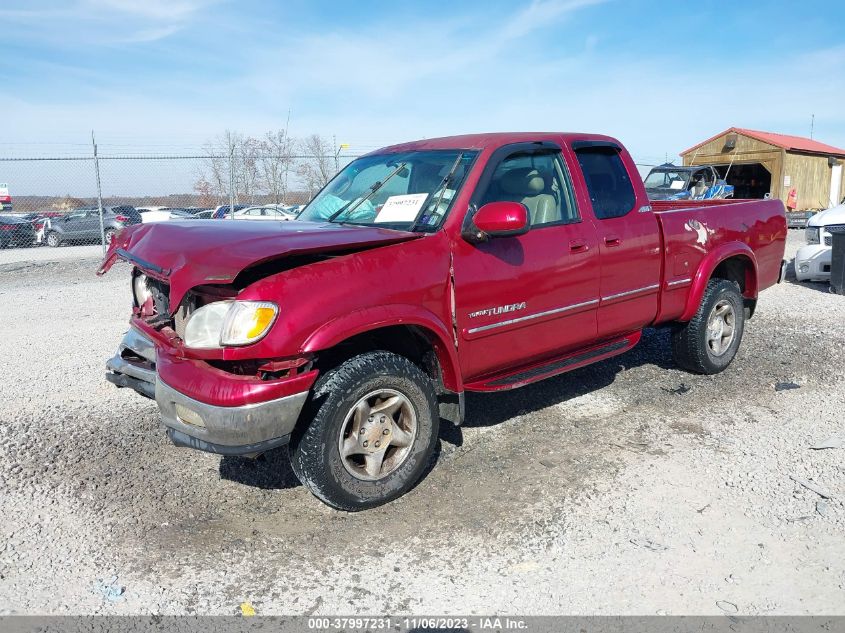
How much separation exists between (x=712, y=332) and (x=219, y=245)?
426 centimetres

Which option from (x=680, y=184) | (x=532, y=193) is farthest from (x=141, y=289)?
(x=680, y=184)

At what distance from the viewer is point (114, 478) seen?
3.95 m

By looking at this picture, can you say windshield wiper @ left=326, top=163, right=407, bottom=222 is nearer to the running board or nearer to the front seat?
the front seat

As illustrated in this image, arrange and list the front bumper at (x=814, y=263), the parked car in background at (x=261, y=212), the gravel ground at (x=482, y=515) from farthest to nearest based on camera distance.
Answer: the parked car in background at (x=261, y=212) < the front bumper at (x=814, y=263) < the gravel ground at (x=482, y=515)

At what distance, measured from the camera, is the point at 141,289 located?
419cm

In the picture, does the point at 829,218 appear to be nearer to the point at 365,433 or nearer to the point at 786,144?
the point at 365,433

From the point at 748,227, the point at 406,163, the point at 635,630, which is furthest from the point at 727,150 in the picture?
the point at 635,630

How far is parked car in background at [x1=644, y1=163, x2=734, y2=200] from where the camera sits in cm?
1909

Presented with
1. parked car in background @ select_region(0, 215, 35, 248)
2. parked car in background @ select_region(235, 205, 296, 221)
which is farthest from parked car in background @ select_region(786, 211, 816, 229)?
parked car in background @ select_region(0, 215, 35, 248)

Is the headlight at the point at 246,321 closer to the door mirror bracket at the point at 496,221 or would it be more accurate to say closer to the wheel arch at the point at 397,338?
the wheel arch at the point at 397,338

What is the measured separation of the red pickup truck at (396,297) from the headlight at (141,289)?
0.02 metres

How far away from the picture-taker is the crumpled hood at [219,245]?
10.2 feet

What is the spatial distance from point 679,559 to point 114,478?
10.3 ft

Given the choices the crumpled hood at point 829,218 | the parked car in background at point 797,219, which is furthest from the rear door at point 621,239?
the parked car in background at point 797,219
